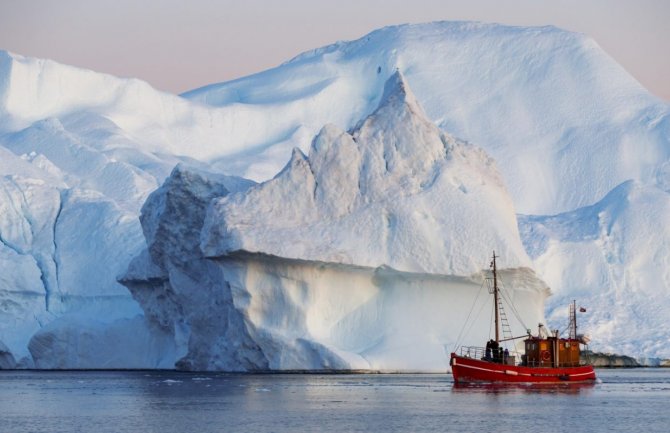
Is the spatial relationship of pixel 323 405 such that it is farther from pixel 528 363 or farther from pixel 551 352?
pixel 551 352

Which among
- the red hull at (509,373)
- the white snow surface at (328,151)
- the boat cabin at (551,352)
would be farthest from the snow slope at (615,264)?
the boat cabin at (551,352)

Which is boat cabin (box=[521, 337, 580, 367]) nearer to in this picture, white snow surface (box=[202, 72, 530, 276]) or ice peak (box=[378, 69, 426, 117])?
white snow surface (box=[202, 72, 530, 276])

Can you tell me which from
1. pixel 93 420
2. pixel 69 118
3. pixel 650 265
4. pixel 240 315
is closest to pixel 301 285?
pixel 240 315

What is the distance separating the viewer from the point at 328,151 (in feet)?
145

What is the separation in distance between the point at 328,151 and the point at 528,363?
319 inches

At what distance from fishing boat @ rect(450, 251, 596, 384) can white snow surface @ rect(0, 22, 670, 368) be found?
326cm

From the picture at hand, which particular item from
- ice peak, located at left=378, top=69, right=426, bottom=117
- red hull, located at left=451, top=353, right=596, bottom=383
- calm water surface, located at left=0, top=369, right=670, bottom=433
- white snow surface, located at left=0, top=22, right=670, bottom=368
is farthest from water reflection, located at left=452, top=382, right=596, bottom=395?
ice peak, located at left=378, top=69, right=426, bottom=117

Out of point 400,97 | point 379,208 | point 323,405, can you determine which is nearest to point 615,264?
point 400,97

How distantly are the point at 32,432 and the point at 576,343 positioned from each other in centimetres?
1708

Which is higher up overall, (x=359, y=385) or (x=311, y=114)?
(x=311, y=114)

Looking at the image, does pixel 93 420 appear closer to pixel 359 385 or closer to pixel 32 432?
pixel 32 432

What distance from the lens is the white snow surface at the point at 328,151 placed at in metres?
50.5

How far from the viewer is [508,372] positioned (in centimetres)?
4081

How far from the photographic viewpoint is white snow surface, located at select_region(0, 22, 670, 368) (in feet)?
166
